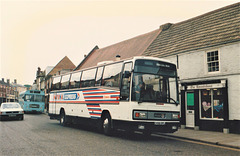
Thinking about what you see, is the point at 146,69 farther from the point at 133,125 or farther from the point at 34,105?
the point at 34,105

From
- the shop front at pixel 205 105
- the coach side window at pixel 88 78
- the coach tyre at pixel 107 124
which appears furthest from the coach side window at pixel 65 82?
the shop front at pixel 205 105

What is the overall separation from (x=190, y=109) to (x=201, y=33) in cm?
489

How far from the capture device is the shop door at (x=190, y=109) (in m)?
14.5

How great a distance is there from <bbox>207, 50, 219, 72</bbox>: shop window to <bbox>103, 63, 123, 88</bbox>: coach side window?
6.03m

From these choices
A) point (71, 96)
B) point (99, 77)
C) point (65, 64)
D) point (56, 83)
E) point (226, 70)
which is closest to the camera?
point (99, 77)

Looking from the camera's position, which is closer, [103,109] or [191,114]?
[103,109]

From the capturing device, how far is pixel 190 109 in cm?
1473

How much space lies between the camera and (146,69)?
9820 mm

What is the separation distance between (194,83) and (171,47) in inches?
139

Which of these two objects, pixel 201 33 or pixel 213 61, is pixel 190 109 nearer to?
pixel 213 61

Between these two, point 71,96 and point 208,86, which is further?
point 71,96

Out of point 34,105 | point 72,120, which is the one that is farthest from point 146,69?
point 34,105

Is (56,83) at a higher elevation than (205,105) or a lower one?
higher

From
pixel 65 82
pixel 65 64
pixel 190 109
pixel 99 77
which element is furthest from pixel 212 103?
pixel 65 64
